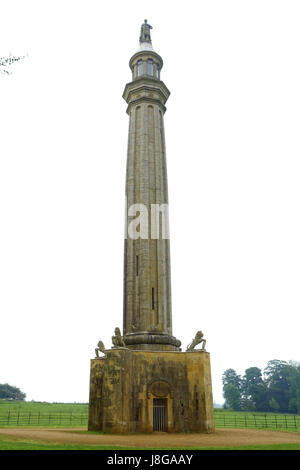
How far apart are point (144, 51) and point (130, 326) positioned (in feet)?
98.4

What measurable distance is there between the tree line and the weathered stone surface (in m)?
93.7

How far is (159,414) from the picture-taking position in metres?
27.1

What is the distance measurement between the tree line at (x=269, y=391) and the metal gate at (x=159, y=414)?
94.3 m

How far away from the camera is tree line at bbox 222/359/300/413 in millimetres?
113188

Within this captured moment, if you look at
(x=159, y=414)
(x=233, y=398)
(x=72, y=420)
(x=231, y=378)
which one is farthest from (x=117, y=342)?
(x=231, y=378)

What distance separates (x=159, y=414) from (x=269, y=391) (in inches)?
4225

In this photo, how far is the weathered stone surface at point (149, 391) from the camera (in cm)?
2573

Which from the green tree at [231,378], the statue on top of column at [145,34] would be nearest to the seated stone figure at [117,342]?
the statue on top of column at [145,34]

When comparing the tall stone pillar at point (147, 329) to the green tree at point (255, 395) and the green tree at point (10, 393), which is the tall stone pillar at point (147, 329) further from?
the green tree at point (10, 393)

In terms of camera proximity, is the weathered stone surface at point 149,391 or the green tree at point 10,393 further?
the green tree at point 10,393
